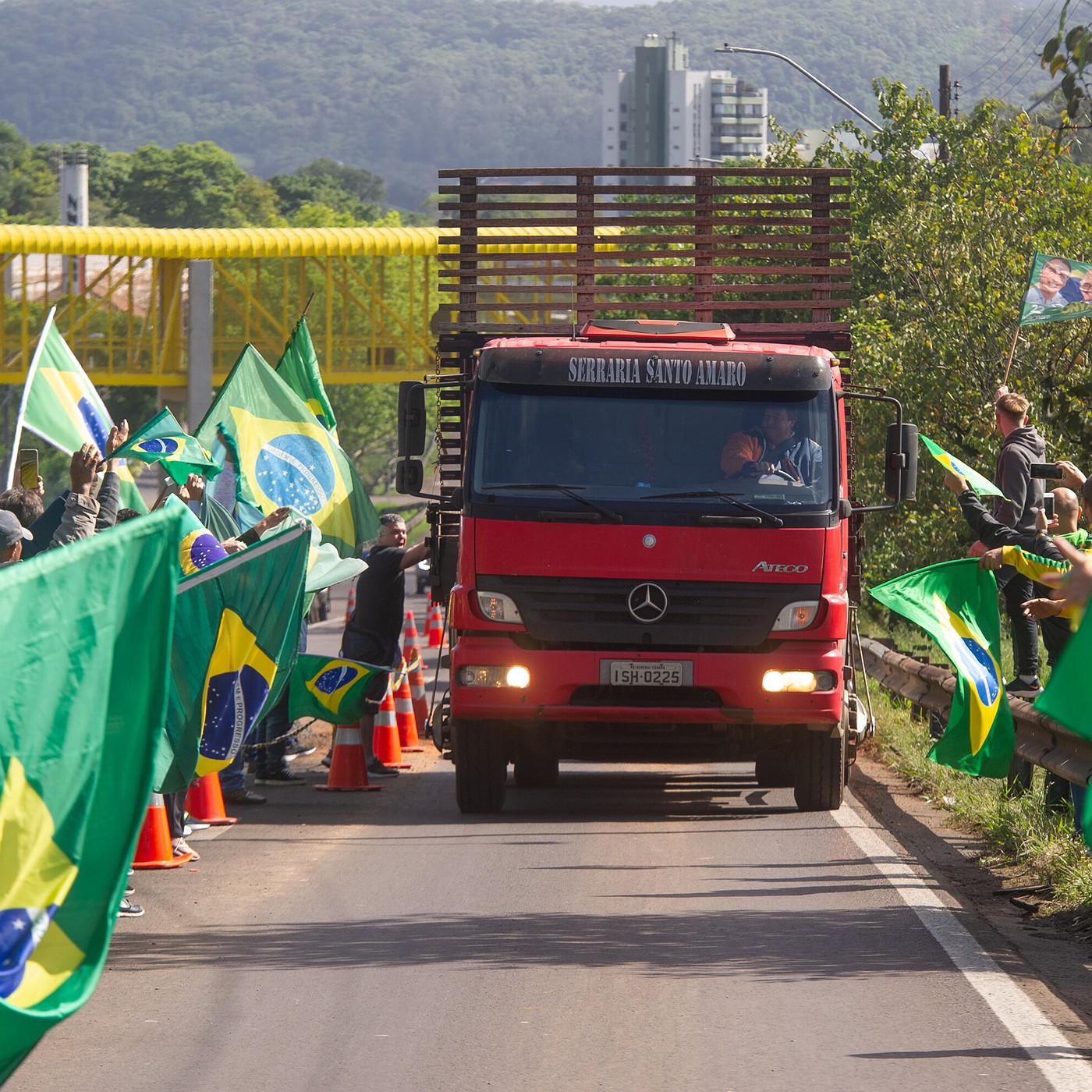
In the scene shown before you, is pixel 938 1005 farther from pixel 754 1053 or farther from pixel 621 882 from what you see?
pixel 621 882

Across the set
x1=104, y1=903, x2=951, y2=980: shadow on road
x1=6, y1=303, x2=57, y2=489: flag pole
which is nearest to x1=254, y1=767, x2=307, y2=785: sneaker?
x1=6, y1=303, x2=57, y2=489: flag pole

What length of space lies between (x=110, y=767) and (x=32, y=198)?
515 ft

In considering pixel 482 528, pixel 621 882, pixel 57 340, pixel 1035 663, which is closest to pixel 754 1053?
pixel 621 882

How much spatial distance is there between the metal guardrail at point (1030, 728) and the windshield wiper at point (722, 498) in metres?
1.71

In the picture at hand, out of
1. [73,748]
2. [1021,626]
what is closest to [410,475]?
[1021,626]

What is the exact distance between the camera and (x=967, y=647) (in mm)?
10469

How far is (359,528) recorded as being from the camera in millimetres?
15258

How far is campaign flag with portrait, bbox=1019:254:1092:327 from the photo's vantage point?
44.7 feet

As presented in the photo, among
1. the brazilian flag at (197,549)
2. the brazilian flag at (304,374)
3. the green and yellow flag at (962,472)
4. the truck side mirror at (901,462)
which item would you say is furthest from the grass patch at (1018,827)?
the brazilian flag at (304,374)

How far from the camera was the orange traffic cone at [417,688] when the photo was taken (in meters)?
18.1

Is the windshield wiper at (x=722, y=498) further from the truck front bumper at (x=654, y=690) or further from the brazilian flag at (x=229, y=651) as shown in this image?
the brazilian flag at (x=229, y=651)

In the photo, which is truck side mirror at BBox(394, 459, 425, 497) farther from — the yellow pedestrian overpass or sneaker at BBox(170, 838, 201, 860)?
the yellow pedestrian overpass

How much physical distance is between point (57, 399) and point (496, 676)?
4437 millimetres

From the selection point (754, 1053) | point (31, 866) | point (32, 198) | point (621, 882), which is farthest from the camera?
point (32, 198)
